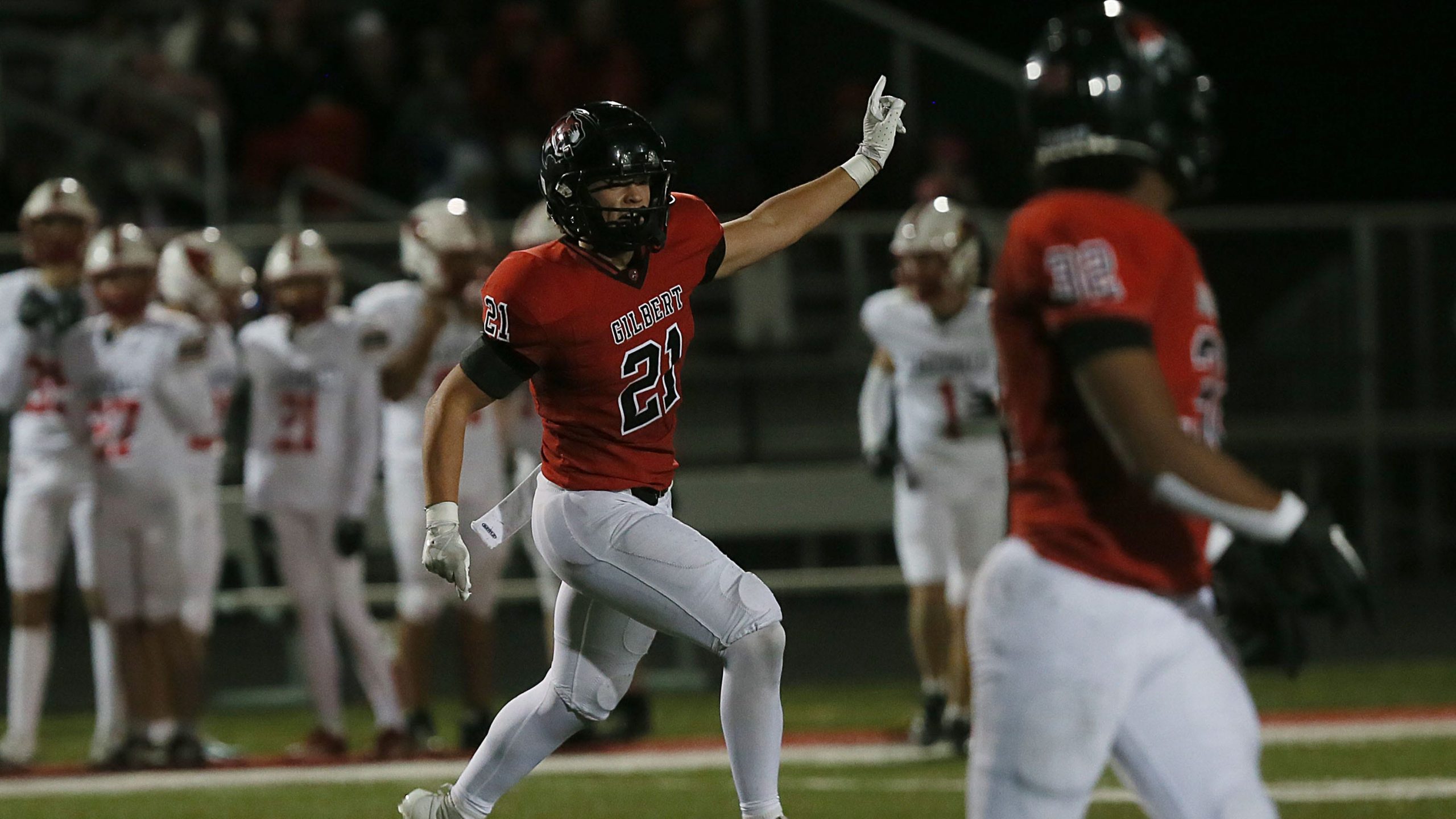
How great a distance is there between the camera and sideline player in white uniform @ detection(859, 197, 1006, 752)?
7.87m

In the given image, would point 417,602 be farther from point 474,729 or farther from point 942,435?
point 942,435

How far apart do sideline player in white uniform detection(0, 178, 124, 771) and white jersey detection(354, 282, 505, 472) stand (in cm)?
120

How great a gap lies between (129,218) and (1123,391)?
10751mm

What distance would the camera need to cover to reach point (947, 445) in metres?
8.00

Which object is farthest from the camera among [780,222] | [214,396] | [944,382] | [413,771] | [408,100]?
[408,100]

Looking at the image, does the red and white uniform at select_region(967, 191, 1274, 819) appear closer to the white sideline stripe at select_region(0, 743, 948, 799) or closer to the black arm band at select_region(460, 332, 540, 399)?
the black arm band at select_region(460, 332, 540, 399)

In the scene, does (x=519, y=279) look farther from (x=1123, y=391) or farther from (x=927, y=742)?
(x=927, y=742)

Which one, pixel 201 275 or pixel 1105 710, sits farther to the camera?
pixel 201 275

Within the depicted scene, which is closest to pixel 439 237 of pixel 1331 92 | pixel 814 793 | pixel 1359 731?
pixel 814 793

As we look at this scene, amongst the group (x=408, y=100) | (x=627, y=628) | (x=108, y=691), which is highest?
(x=408, y=100)

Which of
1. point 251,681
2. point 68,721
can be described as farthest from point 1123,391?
point 251,681

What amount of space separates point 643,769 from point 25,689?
8.13 feet

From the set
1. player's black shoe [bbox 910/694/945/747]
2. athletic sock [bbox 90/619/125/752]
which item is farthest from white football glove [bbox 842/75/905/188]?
athletic sock [bbox 90/619/125/752]

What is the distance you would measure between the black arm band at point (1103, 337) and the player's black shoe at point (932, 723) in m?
5.02
